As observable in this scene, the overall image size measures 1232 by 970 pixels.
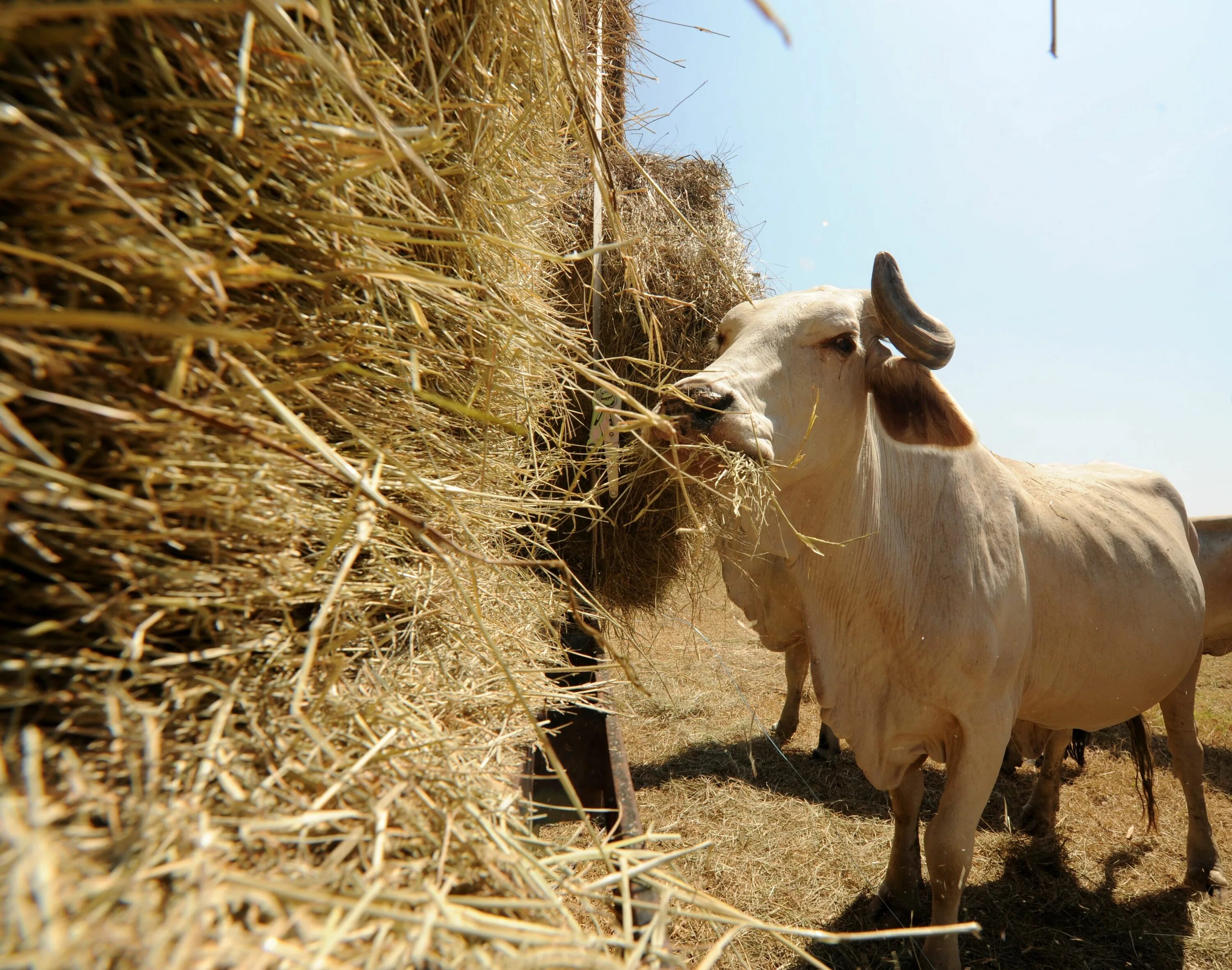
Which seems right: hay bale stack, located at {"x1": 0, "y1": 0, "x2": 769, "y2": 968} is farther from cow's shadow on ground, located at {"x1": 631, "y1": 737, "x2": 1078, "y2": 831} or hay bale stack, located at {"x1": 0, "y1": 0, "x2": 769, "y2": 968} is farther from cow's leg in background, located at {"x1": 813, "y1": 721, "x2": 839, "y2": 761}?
cow's leg in background, located at {"x1": 813, "y1": 721, "x2": 839, "y2": 761}

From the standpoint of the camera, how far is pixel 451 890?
693 millimetres

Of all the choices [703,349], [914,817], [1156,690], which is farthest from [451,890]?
[1156,690]

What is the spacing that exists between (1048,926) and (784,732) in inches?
85.0

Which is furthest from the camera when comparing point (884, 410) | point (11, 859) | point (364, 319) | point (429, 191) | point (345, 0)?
point (884, 410)

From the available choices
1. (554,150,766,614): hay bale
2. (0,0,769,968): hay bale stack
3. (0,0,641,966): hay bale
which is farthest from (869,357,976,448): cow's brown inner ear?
(0,0,641,966): hay bale

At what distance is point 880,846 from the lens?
3.27 m

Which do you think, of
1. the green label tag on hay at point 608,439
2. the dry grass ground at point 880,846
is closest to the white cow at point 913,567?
the green label tag on hay at point 608,439

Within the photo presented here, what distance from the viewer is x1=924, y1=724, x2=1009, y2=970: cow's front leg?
7.06 ft

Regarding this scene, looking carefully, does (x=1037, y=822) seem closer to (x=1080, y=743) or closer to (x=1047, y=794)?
(x=1047, y=794)

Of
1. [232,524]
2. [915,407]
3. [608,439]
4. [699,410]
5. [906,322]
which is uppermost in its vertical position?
[906,322]

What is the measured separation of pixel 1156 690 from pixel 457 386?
3.64 metres

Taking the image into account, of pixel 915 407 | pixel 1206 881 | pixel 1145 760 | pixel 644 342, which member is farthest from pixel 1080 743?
pixel 644 342

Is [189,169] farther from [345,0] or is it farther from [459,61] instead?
[459,61]

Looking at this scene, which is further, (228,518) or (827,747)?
(827,747)
